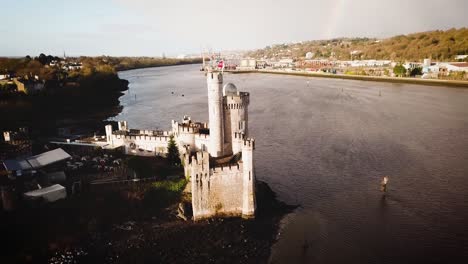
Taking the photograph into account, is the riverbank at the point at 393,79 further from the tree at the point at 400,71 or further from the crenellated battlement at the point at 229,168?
the crenellated battlement at the point at 229,168

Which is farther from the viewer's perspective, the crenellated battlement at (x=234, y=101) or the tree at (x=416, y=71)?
the tree at (x=416, y=71)

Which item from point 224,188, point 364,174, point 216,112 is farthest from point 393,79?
point 224,188

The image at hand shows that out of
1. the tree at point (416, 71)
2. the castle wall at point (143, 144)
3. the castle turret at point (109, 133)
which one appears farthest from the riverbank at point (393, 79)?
the castle turret at point (109, 133)

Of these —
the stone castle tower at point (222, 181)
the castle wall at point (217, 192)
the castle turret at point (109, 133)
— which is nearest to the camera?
the stone castle tower at point (222, 181)

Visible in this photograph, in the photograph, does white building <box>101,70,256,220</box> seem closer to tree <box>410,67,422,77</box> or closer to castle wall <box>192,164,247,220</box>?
castle wall <box>192,164,247,220</box>

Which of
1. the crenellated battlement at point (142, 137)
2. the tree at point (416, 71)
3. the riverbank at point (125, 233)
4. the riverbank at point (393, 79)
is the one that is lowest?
the riverbank at point (125, 233)

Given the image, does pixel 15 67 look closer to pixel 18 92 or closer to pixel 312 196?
pixel 18 92
